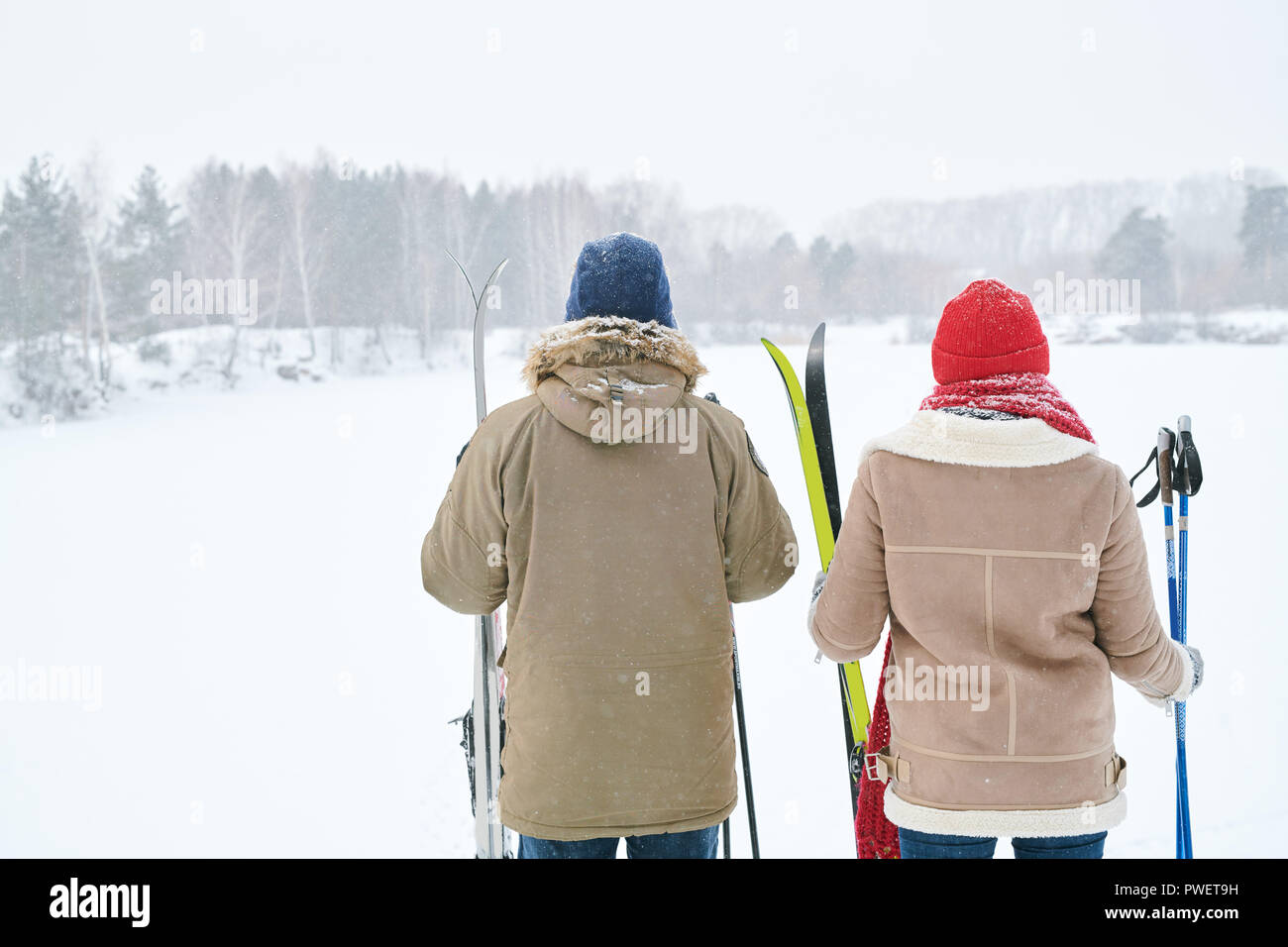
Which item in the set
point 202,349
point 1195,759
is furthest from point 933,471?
point 202,349

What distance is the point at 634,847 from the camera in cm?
128

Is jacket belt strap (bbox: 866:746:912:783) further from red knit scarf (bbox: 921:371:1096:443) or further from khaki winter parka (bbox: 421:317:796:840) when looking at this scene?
red knit scarf (bbox: 921:371:1096:443)

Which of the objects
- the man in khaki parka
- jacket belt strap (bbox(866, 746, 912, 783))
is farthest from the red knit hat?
jacket belt strap (bbox(866, 746, 912, 783))

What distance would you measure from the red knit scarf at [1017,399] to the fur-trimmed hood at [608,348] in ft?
1.19

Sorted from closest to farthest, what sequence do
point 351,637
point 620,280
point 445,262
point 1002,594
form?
point 1002,594 < point 620,280 < point 351,637 < point 445,262

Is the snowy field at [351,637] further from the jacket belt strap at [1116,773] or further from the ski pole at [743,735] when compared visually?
the jacket belt strap at [1116,773]

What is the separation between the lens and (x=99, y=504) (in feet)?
28.8

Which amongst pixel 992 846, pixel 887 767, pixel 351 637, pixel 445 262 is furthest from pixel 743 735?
pixel 445 262

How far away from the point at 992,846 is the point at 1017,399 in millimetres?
638

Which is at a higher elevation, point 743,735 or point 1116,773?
point 1116,773

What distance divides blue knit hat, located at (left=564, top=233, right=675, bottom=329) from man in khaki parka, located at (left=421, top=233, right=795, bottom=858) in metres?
0.05

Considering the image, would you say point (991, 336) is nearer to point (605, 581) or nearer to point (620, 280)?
A: point (620, 280)

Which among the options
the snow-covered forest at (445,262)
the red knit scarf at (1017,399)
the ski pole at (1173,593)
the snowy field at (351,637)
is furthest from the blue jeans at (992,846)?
the snow-covered forest at (445,262)

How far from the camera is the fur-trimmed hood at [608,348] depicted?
49.9 inches
